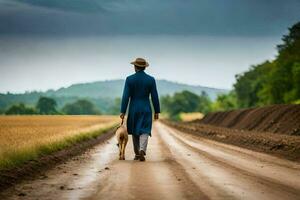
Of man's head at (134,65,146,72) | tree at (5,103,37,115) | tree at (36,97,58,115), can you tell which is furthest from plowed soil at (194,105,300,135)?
tree at (36,97,58,115)

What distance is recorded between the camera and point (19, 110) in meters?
135

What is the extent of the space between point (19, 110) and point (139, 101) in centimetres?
12123

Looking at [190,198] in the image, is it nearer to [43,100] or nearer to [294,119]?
[294,119]

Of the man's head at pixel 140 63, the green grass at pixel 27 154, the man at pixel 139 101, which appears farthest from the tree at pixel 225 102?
the man's head at pixel 140 63

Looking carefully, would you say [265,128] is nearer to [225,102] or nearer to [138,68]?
[138,68]

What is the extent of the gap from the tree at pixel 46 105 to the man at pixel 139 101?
495ft

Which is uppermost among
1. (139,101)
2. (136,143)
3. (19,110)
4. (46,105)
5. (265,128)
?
(46,105)

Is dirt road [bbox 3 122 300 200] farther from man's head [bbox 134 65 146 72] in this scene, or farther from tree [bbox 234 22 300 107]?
tree [bbox 234 22 300 107]

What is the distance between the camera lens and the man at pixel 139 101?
1688cm

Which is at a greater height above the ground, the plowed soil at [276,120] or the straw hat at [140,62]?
the straw hat at [140,62]

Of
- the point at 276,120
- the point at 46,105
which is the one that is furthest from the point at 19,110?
the point at 276,120

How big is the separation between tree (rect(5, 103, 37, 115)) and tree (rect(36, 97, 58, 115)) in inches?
957

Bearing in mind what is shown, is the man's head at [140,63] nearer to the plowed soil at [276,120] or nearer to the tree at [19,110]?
the plowed soil at [276,120]

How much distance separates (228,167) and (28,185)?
5192 mm
